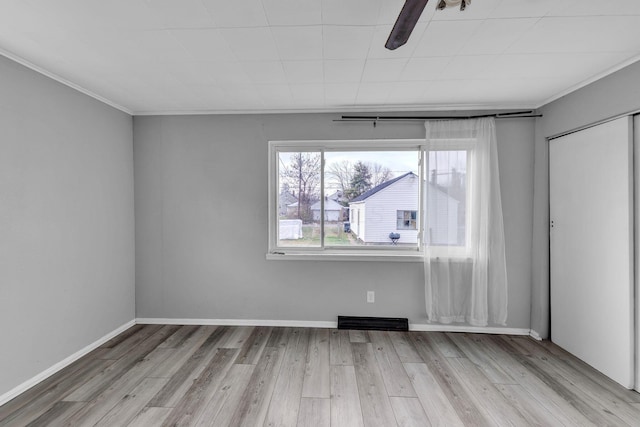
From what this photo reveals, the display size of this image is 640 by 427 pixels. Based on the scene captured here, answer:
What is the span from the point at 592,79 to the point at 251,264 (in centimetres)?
348

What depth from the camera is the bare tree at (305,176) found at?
10.9 feet

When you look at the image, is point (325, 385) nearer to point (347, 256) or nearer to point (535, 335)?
point (347, 256)

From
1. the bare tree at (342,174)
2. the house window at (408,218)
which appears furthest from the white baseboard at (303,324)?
the bare tree at (342,174)

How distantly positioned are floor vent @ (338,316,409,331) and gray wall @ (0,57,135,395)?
236 centimetres

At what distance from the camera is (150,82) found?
8.04 ft

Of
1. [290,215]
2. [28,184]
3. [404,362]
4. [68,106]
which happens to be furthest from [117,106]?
[404,362]

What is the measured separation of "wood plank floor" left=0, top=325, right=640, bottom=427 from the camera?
1.86m

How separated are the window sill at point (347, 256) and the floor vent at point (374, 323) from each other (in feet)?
Result: 2.08

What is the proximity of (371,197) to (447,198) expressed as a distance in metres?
0.78

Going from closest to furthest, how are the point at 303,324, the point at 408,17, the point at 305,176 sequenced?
the point at 408,17 → the point at 303,324 → the point at 305,176

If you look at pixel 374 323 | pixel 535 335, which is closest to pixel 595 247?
pixel 535 335

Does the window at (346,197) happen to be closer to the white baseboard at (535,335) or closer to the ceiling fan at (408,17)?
the white baseboard at (535,335)

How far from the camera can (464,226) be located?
9.89 feet

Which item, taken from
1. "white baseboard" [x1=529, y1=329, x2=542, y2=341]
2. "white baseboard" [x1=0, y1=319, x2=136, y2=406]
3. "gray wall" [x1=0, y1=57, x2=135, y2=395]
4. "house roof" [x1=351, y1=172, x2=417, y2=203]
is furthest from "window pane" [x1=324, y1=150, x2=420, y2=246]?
"white baseboard" [x1=0, y1=319, x2=136, y2=406]
